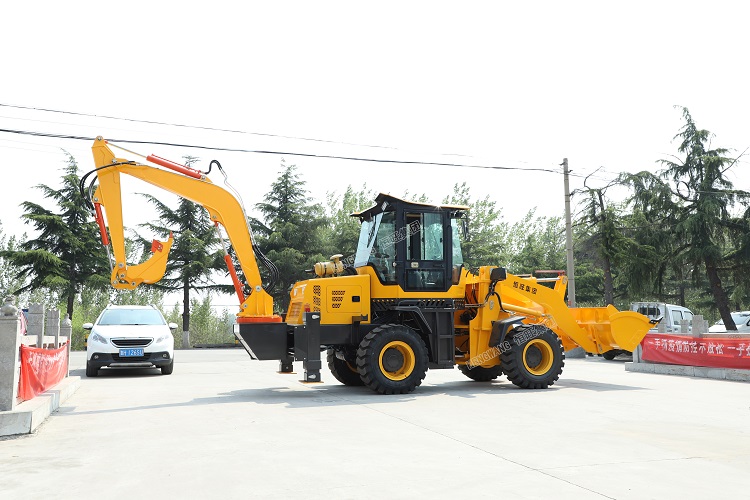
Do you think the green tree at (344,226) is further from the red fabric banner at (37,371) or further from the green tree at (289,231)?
the red fabric banner at (37,371)

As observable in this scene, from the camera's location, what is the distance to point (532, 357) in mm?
11781

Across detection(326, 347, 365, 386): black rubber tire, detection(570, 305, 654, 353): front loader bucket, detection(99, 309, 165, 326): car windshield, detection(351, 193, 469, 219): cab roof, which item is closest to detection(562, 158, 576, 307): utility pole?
detection(570, 305, 654, 353): front loader bucket

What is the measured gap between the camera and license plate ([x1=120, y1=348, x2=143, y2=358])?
13.7 m

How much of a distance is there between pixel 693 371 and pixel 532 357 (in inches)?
199

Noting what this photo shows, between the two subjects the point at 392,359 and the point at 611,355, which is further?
the point at 611,355

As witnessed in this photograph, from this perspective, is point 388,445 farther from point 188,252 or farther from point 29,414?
point 188,252

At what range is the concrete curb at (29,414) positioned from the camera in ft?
22.9

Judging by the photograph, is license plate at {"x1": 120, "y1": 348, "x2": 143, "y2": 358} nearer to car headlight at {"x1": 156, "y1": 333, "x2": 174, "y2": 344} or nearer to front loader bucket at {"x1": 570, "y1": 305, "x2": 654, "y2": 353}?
car headlight at {"x1": 156, "y1": 333, "x2": 174, "y2": 344}

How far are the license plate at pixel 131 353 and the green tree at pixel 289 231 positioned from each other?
72.7 ft

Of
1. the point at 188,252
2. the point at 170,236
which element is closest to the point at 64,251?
the point at 188,252

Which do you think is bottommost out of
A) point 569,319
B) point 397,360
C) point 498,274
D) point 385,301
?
point 397,360

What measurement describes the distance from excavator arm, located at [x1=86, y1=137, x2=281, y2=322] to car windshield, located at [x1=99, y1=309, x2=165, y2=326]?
433 centimetres

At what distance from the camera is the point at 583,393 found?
11086 mm

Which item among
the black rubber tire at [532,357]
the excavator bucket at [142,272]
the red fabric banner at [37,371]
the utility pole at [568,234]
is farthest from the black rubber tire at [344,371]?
the utility pole at [568,234]
